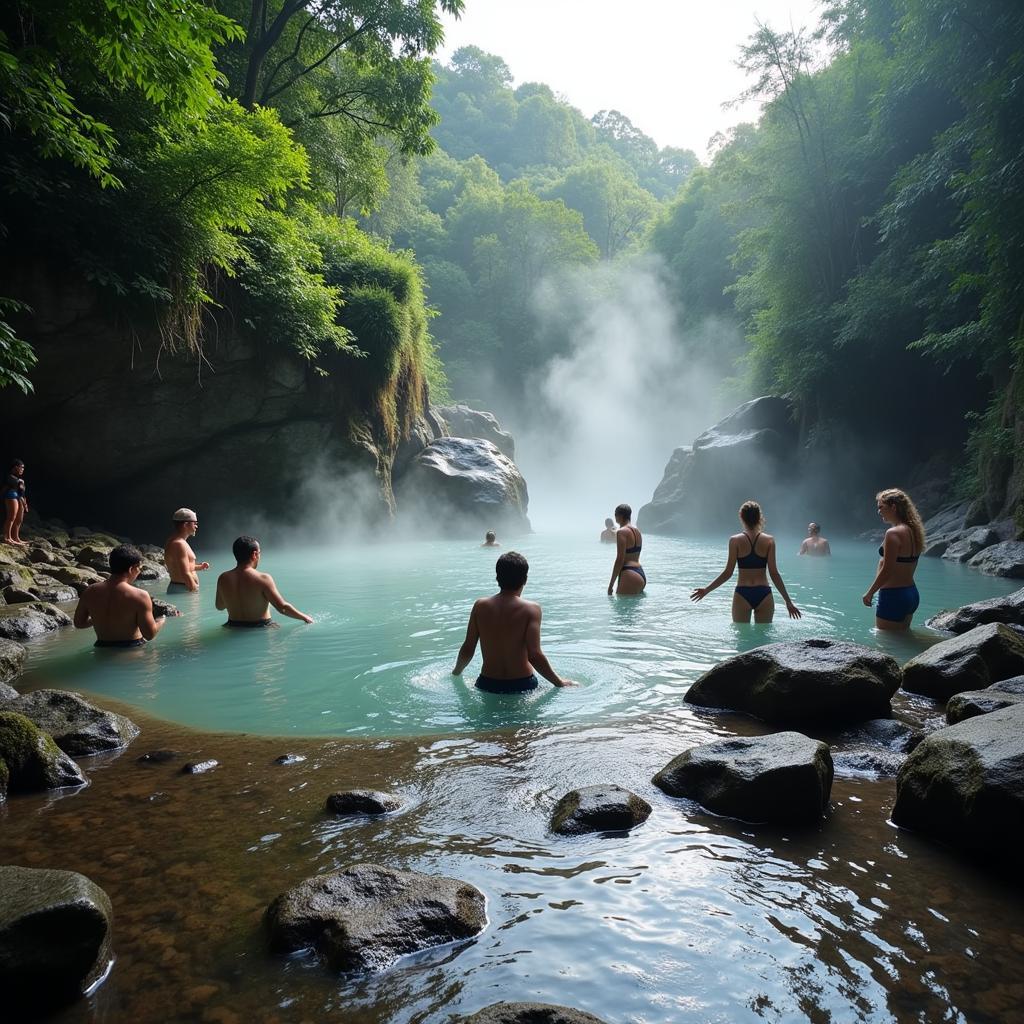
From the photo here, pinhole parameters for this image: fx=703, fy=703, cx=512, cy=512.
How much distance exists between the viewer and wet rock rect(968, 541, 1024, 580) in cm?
1118

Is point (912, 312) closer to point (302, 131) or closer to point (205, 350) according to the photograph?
point (302, 131)

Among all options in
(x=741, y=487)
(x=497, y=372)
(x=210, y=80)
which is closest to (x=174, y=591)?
(x=210, y=80)

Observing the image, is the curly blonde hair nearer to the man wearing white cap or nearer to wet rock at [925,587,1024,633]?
wet rock at [925,587,1024,633]

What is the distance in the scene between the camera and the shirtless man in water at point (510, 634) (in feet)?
16.3

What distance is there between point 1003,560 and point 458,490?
14612mm

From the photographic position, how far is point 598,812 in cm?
298

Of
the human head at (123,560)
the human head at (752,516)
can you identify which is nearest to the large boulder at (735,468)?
the human head at (752,516)

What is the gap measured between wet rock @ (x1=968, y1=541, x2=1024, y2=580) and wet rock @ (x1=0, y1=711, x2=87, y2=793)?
12.6m

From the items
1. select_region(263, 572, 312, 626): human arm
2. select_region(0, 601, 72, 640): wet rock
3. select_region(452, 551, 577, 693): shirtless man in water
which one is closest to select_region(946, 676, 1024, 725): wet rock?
select_region(452, 551, 577, 693): shirtless man in water

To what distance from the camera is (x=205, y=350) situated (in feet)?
48.6

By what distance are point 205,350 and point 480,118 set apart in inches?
2446

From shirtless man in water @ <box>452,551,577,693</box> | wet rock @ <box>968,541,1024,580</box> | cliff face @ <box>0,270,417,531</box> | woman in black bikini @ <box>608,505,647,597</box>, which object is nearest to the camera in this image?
shirtless man in water @ <box>452,551,577,693</box>

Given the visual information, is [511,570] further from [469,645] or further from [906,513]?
[906,513]

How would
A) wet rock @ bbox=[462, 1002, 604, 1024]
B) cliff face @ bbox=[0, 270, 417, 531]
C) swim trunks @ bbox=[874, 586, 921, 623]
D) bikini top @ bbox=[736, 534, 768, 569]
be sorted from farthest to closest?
cliff face @ bbox=[0, 270, 417, 531] → bikini top @ bbox=[736, 534, 768, 569] → swim trunks @ bbox=[874, 586, 921, 623] → wet rock @ bbox=[462, 1002, 604, 1024]
